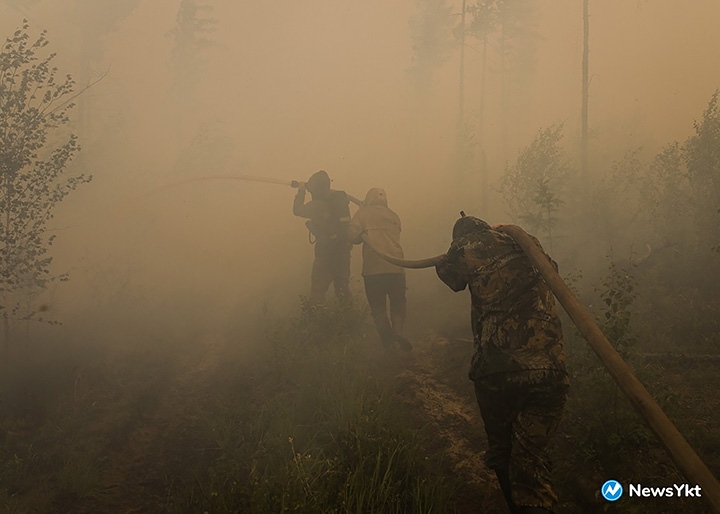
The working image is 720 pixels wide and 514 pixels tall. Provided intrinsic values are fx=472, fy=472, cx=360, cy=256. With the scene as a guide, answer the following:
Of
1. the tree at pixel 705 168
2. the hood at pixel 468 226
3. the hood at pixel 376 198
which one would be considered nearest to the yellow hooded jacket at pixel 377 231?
the hood at pixel 376 198

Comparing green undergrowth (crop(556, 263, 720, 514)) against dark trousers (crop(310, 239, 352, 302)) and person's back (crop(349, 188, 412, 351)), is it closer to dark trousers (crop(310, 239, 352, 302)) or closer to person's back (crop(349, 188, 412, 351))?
person's back (crop(349, 188, 412, 351))

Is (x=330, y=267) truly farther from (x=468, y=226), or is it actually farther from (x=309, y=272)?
(x=309, y=272)

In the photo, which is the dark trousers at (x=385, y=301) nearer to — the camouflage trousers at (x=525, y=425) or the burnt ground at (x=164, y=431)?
the burnt ground at (x=164, y=431)

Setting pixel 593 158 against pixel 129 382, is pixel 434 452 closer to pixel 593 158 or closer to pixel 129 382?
pixel 129 382

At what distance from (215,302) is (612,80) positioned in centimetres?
3797

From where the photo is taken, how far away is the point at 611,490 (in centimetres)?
386

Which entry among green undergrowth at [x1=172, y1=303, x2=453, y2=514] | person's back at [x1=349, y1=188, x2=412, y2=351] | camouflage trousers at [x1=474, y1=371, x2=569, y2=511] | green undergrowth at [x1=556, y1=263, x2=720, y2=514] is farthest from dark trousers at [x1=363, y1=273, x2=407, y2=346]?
camouflage trousers at [x1=474, y1=371, x2=569, y2=511]

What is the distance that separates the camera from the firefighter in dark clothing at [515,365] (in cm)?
318

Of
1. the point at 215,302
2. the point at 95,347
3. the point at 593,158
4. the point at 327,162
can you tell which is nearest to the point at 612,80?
the point at 593,158

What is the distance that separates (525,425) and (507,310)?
31.9 inches

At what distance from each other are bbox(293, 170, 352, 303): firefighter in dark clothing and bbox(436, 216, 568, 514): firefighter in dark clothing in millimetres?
6067

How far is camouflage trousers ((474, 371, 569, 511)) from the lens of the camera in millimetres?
3105

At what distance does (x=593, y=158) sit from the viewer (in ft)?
78.2

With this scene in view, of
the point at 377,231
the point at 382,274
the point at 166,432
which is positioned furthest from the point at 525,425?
the point at 377,231
